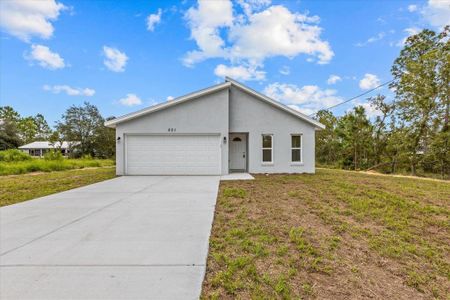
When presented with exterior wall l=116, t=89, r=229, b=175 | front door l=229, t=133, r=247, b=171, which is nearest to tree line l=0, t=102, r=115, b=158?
exterior wall l=116, t=89, r=229, b=175

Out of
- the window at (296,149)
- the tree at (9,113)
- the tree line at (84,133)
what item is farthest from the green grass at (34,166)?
the tree at (9,113)

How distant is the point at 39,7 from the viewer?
11.0 m

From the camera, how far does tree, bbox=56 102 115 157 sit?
121ft

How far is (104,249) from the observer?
11.8 feet

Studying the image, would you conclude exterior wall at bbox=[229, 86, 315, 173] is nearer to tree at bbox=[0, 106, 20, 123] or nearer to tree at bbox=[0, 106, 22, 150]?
tree at bbox=[0, 106, 22, 150]

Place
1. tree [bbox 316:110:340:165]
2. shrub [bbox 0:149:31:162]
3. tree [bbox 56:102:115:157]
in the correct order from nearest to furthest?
shrub [bbox 0:149:31:162] → tree [bbox 316:110:340:165] → tree [bbox 56:102:115:157]

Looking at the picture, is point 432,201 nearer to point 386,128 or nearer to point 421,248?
point 421,248

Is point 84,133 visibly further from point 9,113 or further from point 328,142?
point 328,142

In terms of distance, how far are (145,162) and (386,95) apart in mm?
21821

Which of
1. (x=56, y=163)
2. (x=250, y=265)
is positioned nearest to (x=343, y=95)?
(x=250, y=265)

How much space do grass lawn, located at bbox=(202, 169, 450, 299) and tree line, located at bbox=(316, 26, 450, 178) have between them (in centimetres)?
1661

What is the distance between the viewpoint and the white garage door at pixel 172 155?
1271 cm

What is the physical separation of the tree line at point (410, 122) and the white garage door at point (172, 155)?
54.0ft

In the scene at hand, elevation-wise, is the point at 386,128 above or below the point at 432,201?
above
